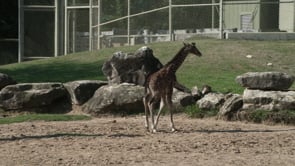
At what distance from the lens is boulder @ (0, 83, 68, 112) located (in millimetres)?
16094

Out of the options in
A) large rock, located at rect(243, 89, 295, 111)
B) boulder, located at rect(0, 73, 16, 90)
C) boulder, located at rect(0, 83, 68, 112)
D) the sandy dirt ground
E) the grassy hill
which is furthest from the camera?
the grassy hill

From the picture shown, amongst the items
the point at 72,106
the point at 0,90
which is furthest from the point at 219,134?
the point at 0,90

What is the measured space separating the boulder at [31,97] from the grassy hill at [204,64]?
123 inches

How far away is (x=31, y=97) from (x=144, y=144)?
5780 millimetres

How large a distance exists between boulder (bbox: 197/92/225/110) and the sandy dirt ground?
22.6 inches

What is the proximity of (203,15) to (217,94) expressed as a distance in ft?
37.1

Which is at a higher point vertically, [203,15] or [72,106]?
[203,15]

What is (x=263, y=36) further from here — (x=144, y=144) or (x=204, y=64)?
(x=144, y=144)

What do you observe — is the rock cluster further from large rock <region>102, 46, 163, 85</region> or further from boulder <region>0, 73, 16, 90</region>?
boulder <region>0, 73, 16, 90</region>

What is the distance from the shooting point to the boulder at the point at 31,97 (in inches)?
634

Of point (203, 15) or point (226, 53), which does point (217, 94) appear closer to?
point (226, 53)

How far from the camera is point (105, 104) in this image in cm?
1530

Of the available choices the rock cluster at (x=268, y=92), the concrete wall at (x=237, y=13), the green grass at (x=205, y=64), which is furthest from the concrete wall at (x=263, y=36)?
the rock cluster at (x=268, y=92)

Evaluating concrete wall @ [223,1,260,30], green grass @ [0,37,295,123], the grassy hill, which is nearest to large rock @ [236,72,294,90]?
green grass @ [0,37,295,123]
